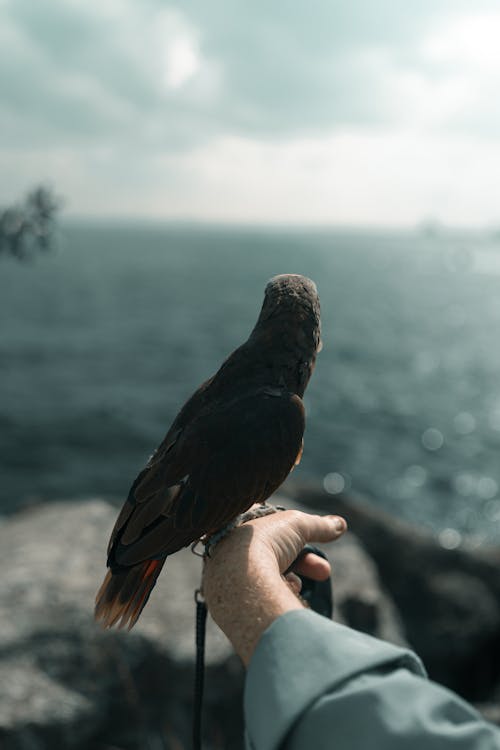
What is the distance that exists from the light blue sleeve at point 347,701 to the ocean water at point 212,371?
23.5 meters

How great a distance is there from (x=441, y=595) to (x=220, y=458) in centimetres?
1327

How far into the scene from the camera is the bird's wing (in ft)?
13.7

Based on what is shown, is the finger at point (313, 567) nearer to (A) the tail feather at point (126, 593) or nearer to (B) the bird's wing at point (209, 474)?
(B) the bird's wing at point (209, 474)

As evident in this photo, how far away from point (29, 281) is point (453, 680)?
128 meters

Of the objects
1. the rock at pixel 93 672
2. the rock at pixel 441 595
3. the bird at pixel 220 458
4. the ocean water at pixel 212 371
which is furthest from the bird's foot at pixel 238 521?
the ocean water at pixel 212 371

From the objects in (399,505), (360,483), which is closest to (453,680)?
(399,505)

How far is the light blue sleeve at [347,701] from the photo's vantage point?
5.48 ft

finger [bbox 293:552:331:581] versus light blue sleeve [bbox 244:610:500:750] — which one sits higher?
light blue sleeve [bbox 244:610:500:750]

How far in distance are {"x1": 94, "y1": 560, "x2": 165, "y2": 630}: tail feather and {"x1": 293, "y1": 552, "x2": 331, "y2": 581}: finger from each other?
105cm

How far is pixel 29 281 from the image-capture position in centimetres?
12644

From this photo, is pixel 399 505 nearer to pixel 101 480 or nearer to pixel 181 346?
pixel 101 480

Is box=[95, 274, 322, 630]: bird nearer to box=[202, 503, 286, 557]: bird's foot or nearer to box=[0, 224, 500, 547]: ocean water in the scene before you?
box=[202, 503, 286, 557]: bird's foot

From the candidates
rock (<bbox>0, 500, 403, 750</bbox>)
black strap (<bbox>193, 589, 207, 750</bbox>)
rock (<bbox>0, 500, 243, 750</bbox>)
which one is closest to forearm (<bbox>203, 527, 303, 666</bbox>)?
black strap (<bbox>193, 589, 207, 750</bbox>)

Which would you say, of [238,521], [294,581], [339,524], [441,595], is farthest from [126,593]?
[441,595]
